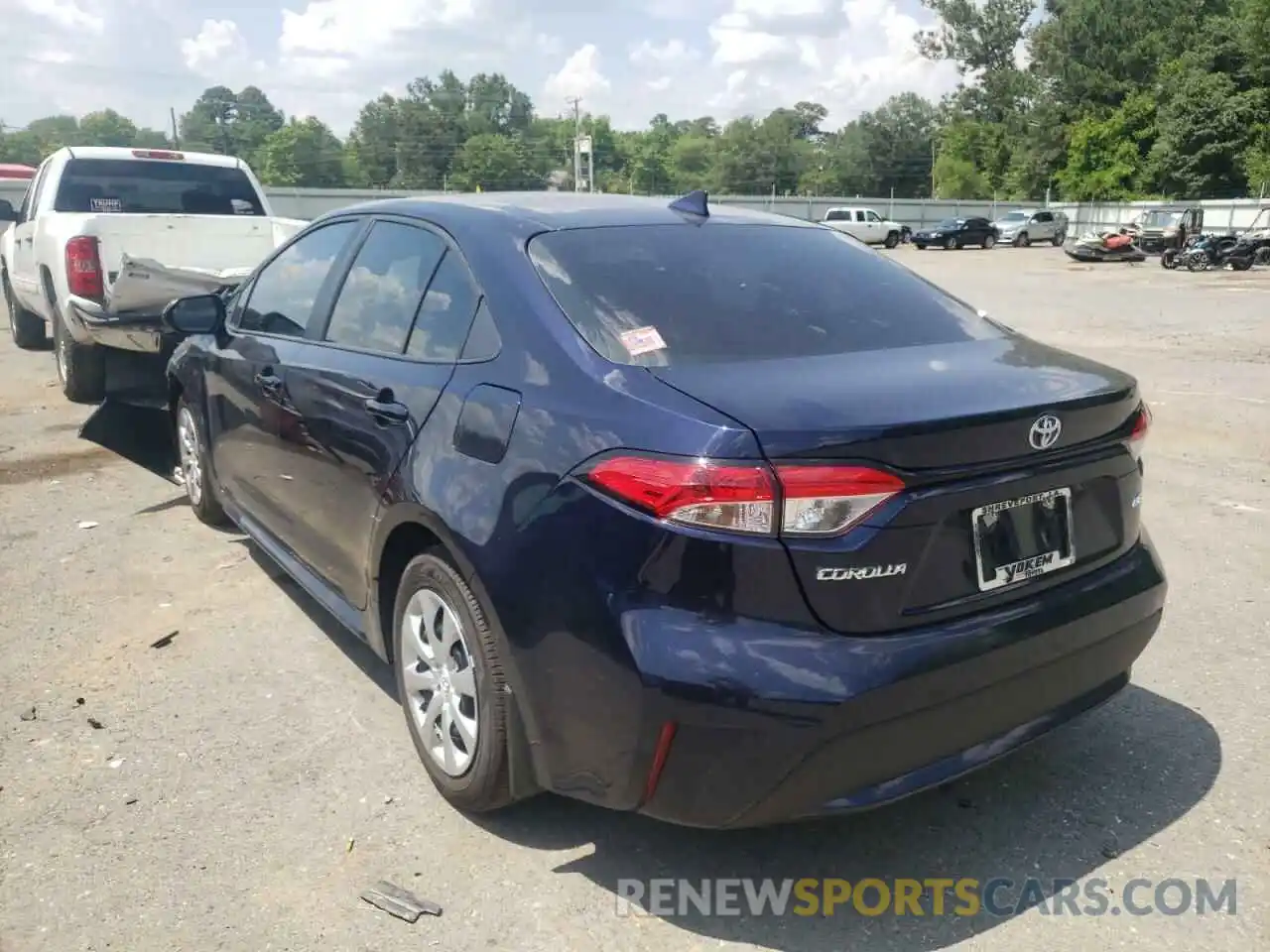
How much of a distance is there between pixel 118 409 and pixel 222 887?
18.2 feet

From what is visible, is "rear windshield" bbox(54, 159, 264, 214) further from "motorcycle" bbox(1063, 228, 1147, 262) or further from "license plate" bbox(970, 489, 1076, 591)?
"motorcycle" bbox(1063, 228, 1147, 262)

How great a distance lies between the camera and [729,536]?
2316mm

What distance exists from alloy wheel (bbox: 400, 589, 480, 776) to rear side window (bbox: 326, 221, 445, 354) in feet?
2.86

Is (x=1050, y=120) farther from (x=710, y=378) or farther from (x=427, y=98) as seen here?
(x=427, y=98)

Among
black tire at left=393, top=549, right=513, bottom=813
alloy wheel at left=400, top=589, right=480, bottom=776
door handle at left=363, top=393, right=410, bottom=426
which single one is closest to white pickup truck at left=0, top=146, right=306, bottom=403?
door handle at left=363, top=393, right=410, bottom=426

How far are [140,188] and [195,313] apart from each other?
17.6 ft

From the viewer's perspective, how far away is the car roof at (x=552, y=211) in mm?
3350

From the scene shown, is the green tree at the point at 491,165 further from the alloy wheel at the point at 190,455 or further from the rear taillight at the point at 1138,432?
the rear taillight at the point at 1138,432

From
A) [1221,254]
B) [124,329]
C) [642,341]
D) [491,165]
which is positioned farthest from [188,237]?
[491,165]

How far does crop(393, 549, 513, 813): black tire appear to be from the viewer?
277 cm

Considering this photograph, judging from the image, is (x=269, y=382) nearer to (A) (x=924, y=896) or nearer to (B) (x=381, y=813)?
(B) (x=381, y=813)

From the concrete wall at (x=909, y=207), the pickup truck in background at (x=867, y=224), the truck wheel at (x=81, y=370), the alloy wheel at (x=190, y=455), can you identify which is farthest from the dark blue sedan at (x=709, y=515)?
the pickup truck in background at (x=867, y=224)

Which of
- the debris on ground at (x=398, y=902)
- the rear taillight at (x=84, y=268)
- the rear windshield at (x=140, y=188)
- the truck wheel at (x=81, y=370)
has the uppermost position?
the rear windshield at (x=140, y=188)

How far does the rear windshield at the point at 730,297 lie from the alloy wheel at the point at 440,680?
0.92 meters
